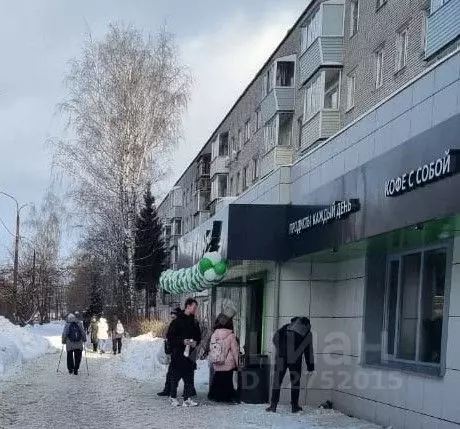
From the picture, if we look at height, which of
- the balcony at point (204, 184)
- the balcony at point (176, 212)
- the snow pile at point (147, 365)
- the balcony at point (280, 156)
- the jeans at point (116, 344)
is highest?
the balcony at point (204, 184)

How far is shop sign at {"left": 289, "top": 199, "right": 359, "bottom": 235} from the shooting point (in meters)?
8.08

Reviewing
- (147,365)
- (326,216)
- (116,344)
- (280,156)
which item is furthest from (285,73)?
(326,216)

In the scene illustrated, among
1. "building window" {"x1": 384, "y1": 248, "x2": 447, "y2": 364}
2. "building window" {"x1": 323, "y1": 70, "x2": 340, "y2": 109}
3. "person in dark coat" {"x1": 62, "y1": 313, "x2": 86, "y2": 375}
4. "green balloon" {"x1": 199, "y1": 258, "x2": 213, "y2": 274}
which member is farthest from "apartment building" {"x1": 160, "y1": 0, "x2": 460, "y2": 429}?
"building window" {"x1": 323, "y1": 70, "x2": 340, "y2": 109}

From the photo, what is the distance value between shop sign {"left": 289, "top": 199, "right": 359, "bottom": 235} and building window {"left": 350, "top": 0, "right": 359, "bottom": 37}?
46.0 ft

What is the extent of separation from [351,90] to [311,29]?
375cm

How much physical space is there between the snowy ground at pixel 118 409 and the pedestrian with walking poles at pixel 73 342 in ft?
2.01

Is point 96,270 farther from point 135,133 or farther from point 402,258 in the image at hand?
point 402,258

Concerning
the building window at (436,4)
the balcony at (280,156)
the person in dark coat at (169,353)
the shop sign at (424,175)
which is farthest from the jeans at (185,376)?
the balcony at (280,156)

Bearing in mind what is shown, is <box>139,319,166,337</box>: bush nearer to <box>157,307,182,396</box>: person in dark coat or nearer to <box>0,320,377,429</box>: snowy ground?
<box>0,320,377,429</box>: snowy ground

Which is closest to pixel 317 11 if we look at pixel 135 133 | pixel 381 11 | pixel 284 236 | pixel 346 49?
pixel 346 49

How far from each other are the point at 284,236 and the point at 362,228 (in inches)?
110

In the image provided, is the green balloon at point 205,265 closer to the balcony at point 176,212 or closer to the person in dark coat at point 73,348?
the person in dark coat at point 73,348

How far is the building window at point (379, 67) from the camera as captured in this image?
2056 centimetres

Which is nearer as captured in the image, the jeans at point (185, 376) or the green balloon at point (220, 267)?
the jeans at point (185, 376)
